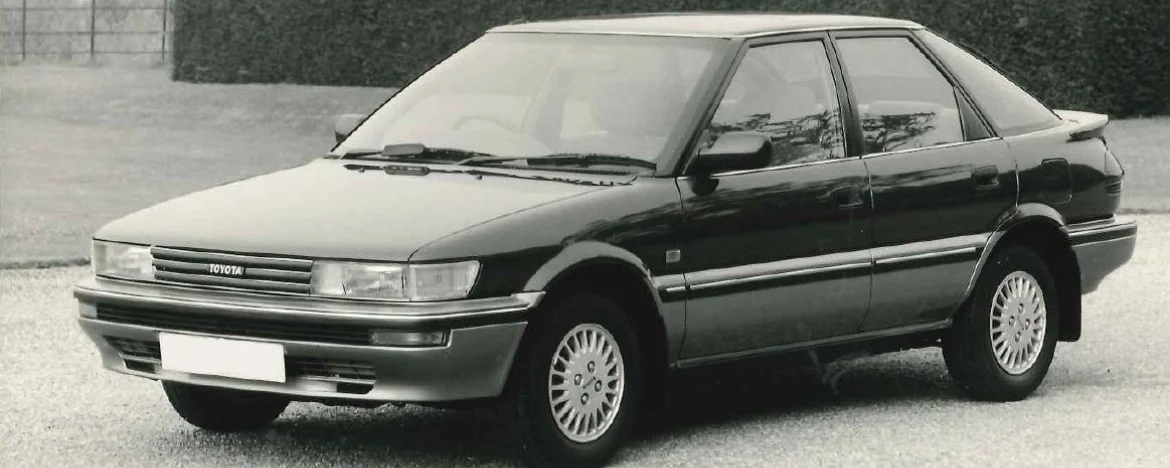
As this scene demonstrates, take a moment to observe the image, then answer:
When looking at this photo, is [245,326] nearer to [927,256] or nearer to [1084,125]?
[927,256]

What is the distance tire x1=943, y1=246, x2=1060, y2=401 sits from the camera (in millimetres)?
8414

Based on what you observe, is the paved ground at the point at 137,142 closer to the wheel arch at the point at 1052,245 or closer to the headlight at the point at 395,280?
the wheel arch at the point at 1052,245

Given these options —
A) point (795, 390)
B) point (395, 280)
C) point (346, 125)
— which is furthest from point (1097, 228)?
point (395, 280)

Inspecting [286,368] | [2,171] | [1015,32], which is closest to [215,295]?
[286,368]

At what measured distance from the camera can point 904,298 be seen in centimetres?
804

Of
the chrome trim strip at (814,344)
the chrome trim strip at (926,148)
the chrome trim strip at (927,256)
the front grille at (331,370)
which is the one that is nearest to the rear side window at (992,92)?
the chrome trim strip at (926,148)

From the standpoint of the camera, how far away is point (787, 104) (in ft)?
25.8

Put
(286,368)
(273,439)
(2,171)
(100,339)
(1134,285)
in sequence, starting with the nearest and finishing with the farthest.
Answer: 1. (286,368)
2. (100,339)
3. (273,439)
4. (1134,285)
5. (2,171)

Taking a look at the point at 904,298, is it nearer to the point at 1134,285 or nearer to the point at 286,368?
the point at 286,368

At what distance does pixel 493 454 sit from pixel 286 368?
38.1 inches

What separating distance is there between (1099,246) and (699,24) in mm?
2130

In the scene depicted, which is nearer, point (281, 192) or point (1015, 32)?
point (281, 192)

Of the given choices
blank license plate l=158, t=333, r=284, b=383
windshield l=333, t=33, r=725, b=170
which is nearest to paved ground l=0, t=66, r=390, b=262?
windshield l=333, t=33, r=725, b=170

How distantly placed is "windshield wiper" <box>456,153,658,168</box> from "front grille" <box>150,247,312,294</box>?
1126mm
